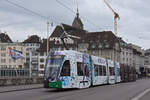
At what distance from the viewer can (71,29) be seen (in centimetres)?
10525

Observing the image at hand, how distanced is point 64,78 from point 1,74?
890 inches

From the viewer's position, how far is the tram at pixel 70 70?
68.8 ft

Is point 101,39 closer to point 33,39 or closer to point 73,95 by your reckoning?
point 33,39

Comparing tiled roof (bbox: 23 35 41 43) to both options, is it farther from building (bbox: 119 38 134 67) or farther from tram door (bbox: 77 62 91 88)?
tram door (bbox: 77 62 91 88)

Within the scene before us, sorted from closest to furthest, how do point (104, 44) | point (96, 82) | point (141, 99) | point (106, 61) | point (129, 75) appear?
A: 1. point (141, 99)
2. point (96, 82)
3. point (106, 61)
4. point (129, 75)
5. point (104, 44)

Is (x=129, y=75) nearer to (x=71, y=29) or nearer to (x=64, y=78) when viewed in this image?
(x=64, y=78)

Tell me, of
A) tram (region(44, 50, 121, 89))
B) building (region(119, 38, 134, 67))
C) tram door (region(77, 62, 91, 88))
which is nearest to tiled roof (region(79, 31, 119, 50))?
building (region(119, 38, 134, 67))

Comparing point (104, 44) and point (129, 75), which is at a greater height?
point (104, 44)

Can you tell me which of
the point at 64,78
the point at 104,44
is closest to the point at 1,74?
the point at 64,78

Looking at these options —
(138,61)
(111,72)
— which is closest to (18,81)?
(111,72)

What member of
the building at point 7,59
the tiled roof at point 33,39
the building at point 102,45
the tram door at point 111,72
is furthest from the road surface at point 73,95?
the tiled roof at point 33,39

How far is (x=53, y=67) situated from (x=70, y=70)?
159 cm

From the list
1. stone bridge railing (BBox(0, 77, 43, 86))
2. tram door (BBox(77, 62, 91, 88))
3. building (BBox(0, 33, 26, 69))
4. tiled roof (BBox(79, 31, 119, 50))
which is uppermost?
tiled roof (BBox(79, 31, 119, 50))

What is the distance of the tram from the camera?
2097 centimetres
